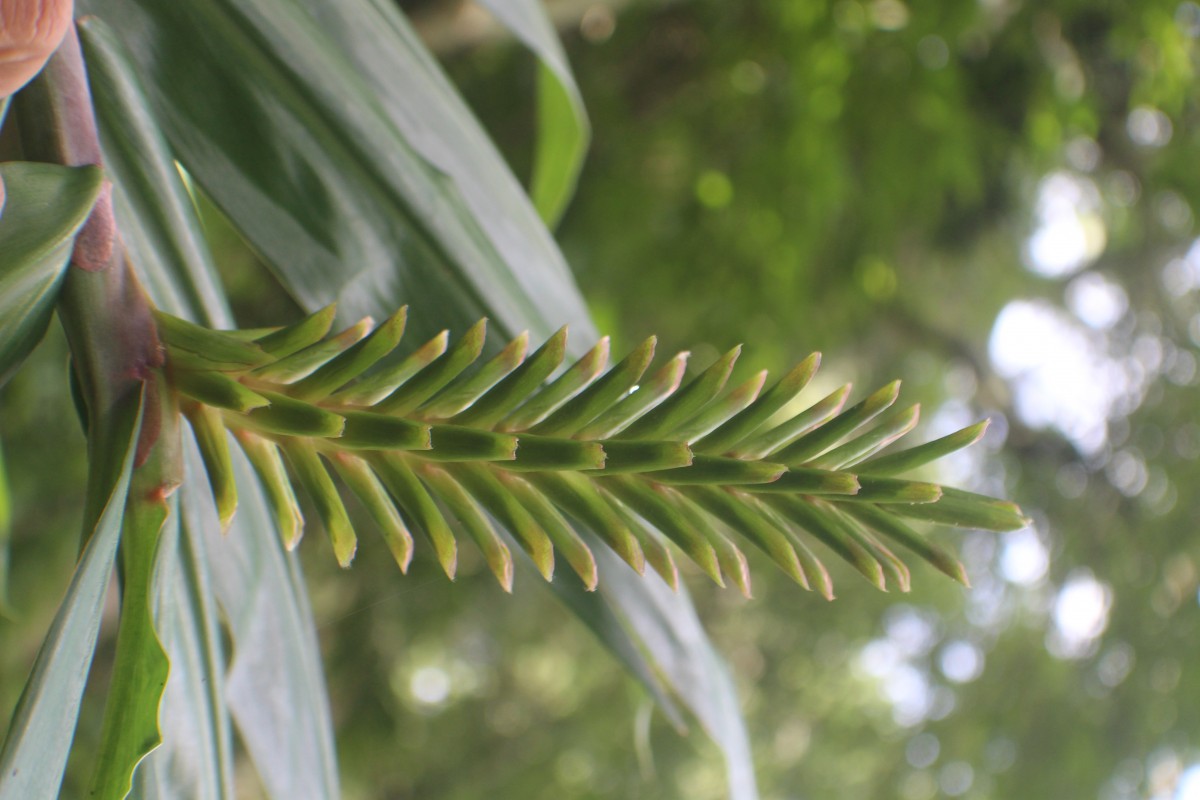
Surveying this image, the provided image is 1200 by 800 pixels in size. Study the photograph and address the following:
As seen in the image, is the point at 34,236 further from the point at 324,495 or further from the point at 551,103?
the point at 551,103

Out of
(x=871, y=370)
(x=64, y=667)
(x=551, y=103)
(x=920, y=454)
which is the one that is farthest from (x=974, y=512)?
(x=871, y=370)

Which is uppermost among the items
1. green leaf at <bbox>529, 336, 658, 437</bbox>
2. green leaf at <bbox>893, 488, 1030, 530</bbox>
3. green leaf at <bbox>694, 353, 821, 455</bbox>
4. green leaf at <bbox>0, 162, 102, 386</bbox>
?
green leaf at <bbox>0, 162, 102, 386</bbox>

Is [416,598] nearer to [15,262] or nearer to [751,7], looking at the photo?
[751,7]

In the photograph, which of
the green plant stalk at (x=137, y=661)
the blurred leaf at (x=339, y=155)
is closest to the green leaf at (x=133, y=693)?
the green plant stalk at (x=137, y=661)

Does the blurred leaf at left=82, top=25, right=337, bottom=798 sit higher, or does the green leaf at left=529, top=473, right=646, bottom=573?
the blurred leaf at left=82, top=25, right=337, bottom=798

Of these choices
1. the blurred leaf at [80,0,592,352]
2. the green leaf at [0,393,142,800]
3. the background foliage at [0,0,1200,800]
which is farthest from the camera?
the background foliage at [0,0,1200,800]

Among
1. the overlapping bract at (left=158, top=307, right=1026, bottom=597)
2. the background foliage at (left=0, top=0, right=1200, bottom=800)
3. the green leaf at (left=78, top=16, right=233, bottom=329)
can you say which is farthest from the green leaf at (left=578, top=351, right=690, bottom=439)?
the background foliage at (left=0, top=0, right=1200, bottom=800)

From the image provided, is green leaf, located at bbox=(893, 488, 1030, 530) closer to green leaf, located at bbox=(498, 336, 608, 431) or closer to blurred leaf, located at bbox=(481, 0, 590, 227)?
green leaf, located at bbox=(498, 336, 608, 431)
